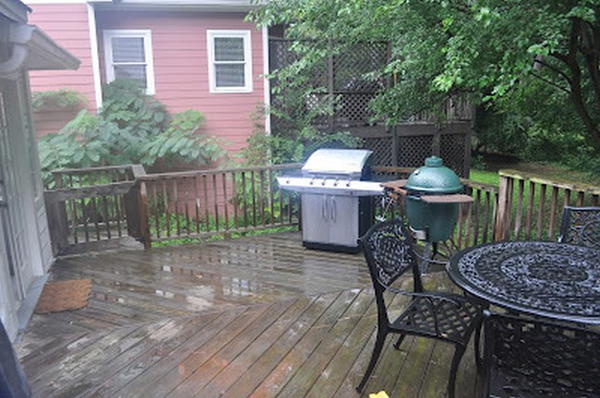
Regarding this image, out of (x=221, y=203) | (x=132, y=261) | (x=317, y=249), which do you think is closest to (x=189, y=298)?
(x=132, y=261)

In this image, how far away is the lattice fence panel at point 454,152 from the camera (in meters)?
8.52

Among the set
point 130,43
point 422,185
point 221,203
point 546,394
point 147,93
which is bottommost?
point 221,203

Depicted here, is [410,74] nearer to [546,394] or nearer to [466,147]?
[466,147]

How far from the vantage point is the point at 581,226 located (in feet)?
9.53

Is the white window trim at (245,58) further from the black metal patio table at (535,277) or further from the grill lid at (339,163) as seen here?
the black metal patio table at (535,277)

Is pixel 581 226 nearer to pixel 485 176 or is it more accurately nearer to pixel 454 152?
pixel 454 152

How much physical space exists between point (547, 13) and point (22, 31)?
336 cm

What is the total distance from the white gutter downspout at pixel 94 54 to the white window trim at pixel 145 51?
0.22 m

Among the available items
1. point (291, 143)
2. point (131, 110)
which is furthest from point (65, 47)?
point (291, 143)

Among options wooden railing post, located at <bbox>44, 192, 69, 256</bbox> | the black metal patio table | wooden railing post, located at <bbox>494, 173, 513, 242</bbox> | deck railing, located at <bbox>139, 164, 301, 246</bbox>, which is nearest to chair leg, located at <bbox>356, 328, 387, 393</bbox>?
the black metal patio table

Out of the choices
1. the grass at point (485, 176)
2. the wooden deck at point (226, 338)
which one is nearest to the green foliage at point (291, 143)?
the wooden deck at point (226, 338)

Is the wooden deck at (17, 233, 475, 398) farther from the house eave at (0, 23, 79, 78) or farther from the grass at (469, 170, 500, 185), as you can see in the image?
the grass at (469, 170, 500, 185)

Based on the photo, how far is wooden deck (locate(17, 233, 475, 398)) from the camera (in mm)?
2504

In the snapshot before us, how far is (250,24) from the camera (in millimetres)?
7680
